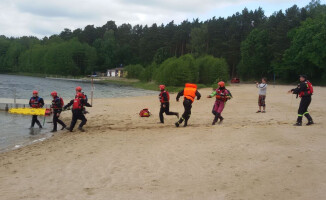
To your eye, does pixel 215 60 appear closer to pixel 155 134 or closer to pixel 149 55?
pixel 149 55

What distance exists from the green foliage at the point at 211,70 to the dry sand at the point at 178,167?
5920 centimetres

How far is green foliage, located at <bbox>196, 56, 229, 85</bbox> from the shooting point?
6962cm

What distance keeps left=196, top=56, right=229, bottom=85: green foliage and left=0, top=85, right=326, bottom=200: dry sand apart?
59196 millimetres

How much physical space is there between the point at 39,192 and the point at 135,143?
4364 millimetres

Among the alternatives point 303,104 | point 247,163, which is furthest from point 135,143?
point 303,104

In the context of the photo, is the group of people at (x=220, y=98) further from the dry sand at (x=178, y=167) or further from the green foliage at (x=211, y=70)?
the green foliage at (x=211, y=70)

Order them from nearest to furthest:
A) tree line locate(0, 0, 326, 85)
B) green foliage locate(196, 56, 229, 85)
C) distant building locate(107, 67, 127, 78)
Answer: tree line locate(0, 0, 326, 85) < green foliage locate(196, 56, 229, 85) < distant building locate(107, 67, 127, 78)

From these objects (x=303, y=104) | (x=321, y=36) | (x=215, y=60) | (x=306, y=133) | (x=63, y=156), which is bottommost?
(x=63, y=156)

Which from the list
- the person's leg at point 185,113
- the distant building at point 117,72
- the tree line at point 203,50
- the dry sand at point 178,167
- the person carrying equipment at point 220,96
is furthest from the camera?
the distant building at point 117,72

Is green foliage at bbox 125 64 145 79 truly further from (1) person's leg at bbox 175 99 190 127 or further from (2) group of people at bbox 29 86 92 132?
(1) person's leg at bbox 175 99 190 127

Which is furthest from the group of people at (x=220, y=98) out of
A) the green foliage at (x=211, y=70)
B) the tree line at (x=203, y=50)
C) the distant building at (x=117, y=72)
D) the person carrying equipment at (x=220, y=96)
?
the distant building at (x=117, y=72)

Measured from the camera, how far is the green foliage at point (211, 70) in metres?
69.6

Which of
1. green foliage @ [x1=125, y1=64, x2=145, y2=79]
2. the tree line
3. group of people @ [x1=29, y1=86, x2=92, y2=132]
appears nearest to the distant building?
green foliage @ [x1=125, y1=64, x2=145, y2=79]

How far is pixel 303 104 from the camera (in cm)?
1232
